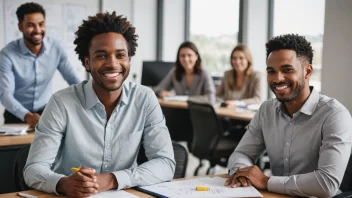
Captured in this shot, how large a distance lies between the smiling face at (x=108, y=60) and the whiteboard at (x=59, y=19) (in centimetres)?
430

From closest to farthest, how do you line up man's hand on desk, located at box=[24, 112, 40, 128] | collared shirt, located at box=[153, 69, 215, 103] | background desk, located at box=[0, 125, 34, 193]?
background desk, located at box=[0, 125, 34, 193]
man's hand on desk, located at box=[24, 112, 40, 128]
collared shirt, located at box=[153, 69, 215, 103]

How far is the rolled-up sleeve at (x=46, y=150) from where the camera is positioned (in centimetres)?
181

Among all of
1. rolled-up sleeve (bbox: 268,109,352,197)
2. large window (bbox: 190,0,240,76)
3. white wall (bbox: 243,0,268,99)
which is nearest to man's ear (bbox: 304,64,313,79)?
rolled-up sleeve (bbox: 268,109,352,197)

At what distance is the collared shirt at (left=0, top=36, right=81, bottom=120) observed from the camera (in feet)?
11.7

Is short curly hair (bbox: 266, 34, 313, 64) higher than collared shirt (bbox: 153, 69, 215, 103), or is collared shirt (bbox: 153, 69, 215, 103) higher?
short curly hair (bbox: 266, 34, 313, 64)

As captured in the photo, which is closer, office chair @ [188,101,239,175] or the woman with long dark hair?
office chair @ [188,101,239,175]

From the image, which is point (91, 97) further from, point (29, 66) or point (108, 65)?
point (29, 66)

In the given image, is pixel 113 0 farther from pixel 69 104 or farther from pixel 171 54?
pixel 69 104

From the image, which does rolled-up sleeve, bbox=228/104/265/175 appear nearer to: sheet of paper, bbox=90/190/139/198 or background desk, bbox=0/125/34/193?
sheet of paper, bbox=90/190/139/198

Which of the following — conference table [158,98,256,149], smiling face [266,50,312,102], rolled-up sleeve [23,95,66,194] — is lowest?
conference table [158,98,256,149]

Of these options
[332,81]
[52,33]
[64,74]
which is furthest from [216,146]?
[52,33]

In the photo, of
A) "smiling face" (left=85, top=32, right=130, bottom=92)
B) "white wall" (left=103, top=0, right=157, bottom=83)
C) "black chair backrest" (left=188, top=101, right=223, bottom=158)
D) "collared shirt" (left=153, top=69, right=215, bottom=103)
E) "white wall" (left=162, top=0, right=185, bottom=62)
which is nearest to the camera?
"smiling face" (left=85, top=32, right=130, bottom=92)

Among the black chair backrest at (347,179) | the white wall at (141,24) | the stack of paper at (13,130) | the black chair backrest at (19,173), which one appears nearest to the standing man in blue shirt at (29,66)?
the stack of paper at (13,130)

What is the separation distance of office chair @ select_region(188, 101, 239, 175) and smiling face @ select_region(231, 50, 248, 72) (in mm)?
1043
